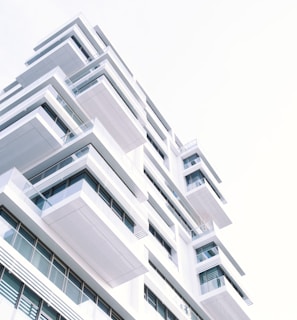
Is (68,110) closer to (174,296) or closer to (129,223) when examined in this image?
(129,223)

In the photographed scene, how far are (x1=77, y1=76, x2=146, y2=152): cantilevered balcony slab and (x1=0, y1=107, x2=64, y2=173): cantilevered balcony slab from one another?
5903 mm

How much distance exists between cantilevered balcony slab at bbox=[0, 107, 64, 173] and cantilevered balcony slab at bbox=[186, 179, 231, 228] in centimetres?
1665

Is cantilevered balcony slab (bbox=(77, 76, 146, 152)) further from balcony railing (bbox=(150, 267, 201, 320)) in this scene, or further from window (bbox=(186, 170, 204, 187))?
window (bbox=(186, 170, 204, 187))

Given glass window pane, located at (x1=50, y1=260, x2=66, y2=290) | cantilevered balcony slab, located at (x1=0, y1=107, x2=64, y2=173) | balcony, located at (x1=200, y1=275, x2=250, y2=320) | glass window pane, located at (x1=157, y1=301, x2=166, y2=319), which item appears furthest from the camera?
balcony, located at (x1=200, y1=275, x2=250, y2=320)

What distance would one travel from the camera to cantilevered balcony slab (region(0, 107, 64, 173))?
21328 millimetres

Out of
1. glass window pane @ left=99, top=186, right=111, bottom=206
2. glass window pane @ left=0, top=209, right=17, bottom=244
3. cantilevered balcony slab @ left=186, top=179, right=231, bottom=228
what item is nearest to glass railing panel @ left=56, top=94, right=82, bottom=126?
glass window pane @ left=99, top=186, right=111, bottom=206

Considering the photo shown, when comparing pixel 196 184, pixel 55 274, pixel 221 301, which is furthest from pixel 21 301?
pixel 196 184

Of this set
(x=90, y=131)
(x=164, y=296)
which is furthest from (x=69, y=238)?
(x=164, y=296)

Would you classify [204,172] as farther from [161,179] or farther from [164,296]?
[164,296]

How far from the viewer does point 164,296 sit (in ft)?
76.2

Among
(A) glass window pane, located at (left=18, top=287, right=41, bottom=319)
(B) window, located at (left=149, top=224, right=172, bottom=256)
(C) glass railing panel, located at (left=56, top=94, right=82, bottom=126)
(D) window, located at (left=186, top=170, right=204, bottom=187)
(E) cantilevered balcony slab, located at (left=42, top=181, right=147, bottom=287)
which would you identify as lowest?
(A) glass window pane, located at (left=18, top=287, right=41, bottom=319)

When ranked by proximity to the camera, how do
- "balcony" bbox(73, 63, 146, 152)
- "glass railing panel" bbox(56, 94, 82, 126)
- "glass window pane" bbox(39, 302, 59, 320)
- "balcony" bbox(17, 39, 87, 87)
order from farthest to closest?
"balcony" bbox(17, 39, 87, 87) < "balcony" bbox(73, 63, 146, 152) < "glass railing panel" bbox(56, 94, 82, 126) < "glass window pane" bbox(39, 302, 59, 320)

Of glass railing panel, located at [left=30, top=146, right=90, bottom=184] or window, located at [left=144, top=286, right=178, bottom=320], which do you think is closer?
glass railing panel, located at [left=30, top=146, right=90, bottom=184]

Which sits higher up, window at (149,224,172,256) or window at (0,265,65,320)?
window at (149,224,172,256)
